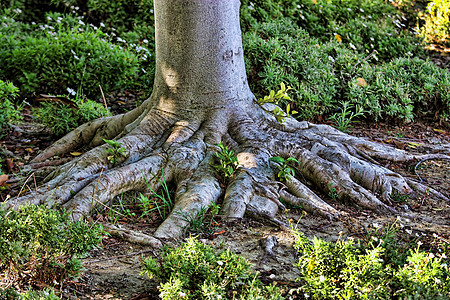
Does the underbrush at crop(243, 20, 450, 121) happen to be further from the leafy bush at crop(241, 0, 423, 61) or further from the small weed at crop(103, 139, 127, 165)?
the small weed at crop(103, 139, 127, 165)

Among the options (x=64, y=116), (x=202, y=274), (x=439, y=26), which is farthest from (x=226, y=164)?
(x=439, y=26)

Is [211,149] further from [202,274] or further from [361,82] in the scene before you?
[361,82]

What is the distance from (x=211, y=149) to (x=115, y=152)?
89cm

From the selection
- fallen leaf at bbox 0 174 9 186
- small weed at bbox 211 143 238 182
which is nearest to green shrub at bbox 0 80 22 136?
fallen leaf at bbox 0 174 9 186

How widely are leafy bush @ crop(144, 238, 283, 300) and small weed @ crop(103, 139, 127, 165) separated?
73.9 inches

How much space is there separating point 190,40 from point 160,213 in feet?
5.67

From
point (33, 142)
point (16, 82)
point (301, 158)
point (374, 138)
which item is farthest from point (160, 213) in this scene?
point (16, 82)

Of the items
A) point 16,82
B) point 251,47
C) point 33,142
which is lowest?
point 33,142

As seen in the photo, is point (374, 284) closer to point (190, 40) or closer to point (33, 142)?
point (190, 40)

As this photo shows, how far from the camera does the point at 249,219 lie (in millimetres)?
3818

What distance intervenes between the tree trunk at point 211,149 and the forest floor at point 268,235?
14cm

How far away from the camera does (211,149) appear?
443 centimetres

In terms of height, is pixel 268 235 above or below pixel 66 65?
below

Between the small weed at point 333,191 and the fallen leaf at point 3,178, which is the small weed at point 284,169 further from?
the fallen leaf at point 3,178
